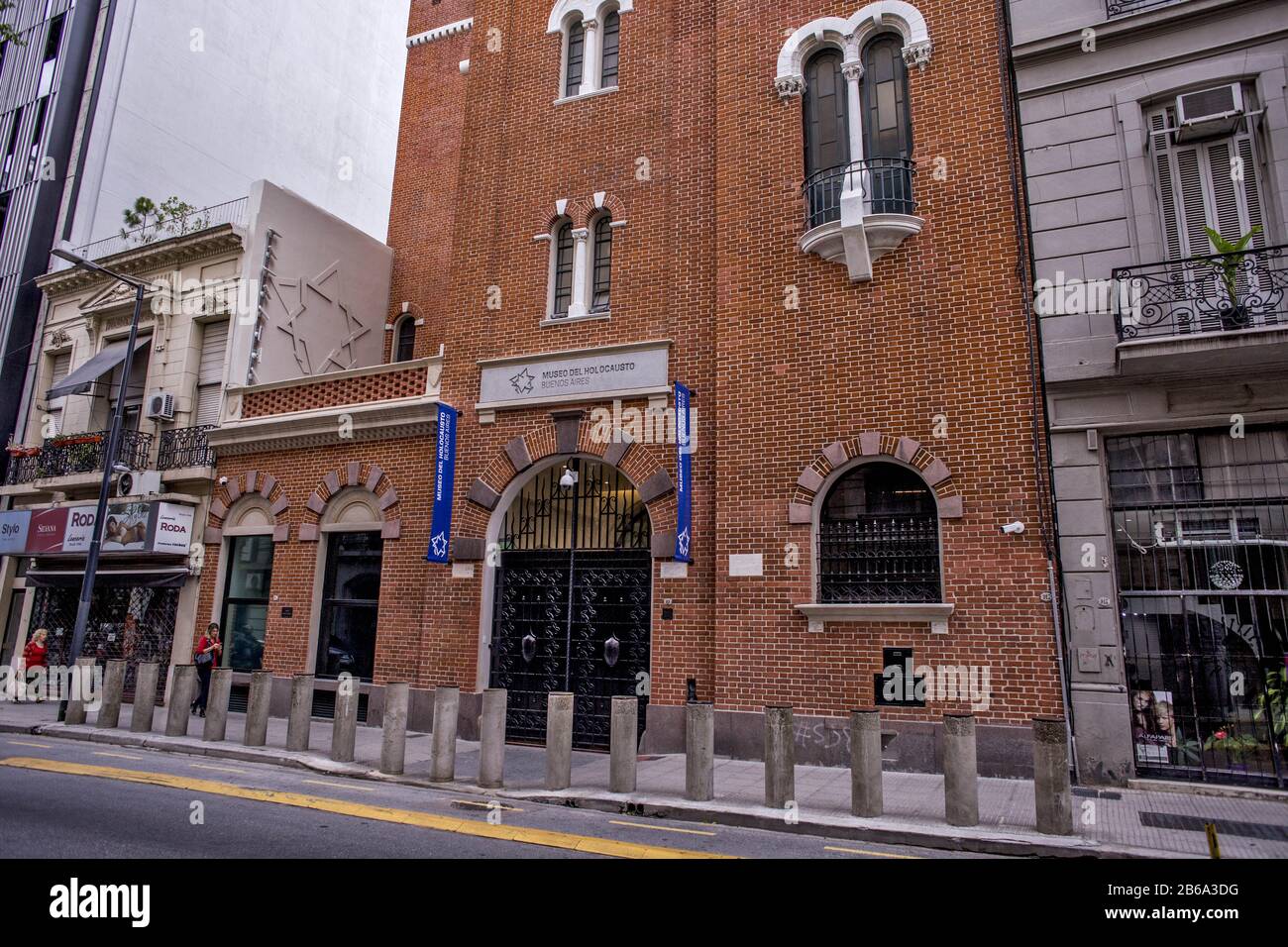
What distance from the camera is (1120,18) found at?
11867 millimetres

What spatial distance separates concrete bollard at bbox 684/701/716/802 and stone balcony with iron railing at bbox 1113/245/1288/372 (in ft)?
24.1

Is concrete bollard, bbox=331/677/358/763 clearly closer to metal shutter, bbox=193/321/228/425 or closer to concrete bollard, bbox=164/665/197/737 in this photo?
concrete bollard, bbox=164/665/197/737

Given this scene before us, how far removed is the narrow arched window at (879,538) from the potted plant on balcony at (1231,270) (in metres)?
4.36

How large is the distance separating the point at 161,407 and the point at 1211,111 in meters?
21.6

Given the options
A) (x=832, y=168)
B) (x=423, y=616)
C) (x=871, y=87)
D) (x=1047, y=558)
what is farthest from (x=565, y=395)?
(x=1047, y=558)

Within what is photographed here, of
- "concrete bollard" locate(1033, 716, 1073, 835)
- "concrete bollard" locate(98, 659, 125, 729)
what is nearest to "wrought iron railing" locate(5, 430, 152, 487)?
"concrete bollard" locate(98, 659, 125, 729)

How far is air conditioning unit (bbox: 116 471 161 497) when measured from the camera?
1875cm

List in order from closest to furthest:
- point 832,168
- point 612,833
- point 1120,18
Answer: point 612,833 < point 1120,18 < point 832,168

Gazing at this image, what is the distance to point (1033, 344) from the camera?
11680 mm

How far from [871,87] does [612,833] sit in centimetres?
1228

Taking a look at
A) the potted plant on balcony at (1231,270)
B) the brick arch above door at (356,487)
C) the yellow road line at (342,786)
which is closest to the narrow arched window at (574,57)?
the brick arch above door at (356,487)

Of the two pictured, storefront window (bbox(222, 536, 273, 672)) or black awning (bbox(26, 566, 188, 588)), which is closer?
storefront window (bbox(222, 536, 273, 672))

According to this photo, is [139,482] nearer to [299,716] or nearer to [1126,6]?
[299,716]

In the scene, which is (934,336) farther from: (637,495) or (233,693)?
(233,693)
